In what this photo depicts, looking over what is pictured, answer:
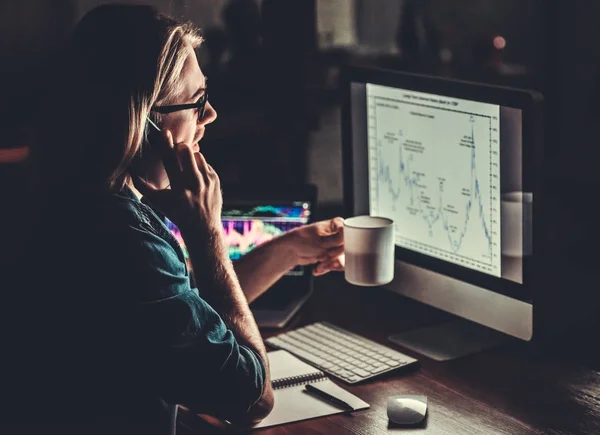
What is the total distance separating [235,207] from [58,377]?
752 mm

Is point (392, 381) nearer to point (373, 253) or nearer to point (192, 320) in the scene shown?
point (373, 253)

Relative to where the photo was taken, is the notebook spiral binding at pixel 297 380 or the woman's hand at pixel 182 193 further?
the notebook spiral binding at pixel 297 380

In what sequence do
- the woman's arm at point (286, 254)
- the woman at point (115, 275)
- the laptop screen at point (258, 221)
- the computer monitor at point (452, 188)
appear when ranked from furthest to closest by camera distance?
the laptop screen at point (258, 221), the woman's arm at point (286, 254), the computer monitor at point (452, 188), the woman at point (115, 275)

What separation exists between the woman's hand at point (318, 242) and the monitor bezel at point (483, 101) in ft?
0.31

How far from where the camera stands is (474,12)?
16.5 feet

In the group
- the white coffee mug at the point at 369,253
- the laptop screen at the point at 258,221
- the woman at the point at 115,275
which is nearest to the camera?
the woman at the point at 115,275

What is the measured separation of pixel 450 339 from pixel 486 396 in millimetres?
259

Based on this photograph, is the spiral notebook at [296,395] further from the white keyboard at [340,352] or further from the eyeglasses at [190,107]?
the eyeglasses at [190,107]

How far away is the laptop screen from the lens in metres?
1.88

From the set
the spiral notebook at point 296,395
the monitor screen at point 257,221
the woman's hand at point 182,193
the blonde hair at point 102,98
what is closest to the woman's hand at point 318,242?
the monitor screen at point 257,221

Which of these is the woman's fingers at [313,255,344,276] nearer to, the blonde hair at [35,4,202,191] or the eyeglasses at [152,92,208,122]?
the eyeglasses at [152,92,208,122]

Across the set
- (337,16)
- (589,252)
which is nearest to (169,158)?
(589,252)

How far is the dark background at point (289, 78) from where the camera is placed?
243 centimetres

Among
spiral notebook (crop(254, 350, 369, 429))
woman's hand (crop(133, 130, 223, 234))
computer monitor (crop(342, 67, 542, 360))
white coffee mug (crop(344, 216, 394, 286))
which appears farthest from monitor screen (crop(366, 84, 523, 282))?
woman's hand (crop(133, 130, 223, 234))
